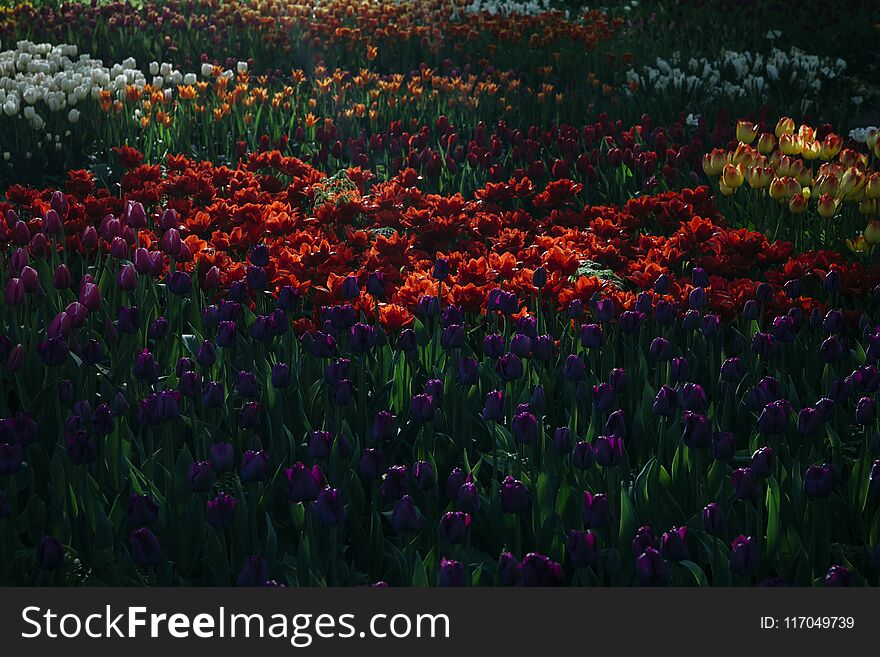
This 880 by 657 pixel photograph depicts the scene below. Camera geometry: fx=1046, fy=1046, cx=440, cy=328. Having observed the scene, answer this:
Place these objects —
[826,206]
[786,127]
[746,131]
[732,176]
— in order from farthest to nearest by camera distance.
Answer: [746,131] → [786,127] → [732,176] → [826,206]

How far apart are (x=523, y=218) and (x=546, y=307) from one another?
71 centimetres

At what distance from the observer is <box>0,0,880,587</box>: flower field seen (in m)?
2.27

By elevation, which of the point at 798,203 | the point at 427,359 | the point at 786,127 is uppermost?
the point at 786,127

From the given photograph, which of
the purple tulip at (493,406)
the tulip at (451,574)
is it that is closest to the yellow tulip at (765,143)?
the purple tulip at (493,406)

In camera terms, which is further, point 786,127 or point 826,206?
point 786,127

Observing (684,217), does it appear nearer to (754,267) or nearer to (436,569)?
(754,267)

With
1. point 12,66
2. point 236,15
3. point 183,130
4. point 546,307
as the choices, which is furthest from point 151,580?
point 236,15

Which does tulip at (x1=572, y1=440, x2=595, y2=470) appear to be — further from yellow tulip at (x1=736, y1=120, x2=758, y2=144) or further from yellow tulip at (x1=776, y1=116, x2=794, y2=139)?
yellow tulip at (x1=736, y1=120, x2=758, y2=144)

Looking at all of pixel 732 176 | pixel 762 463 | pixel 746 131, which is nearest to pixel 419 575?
pixel 762 463

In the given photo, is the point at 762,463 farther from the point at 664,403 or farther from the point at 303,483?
the point at 303,483

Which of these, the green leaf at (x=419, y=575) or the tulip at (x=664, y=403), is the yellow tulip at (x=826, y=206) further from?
the green leaf at (x=419, y=575)

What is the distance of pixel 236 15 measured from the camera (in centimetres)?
1004

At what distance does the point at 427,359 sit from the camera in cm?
320

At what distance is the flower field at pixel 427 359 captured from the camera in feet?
7.45
